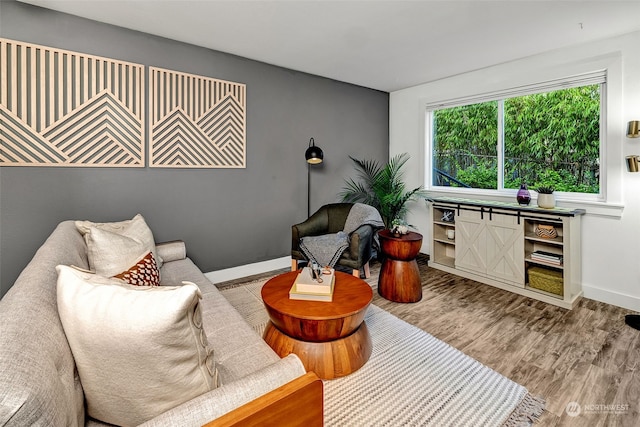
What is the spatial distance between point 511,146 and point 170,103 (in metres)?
3.81

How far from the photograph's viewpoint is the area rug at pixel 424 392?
1.55 meters

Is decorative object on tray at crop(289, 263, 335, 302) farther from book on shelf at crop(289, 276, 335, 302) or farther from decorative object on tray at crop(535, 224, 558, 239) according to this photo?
decorative object on tray at crop(535, 224, 558, 239)

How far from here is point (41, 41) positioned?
2.38m

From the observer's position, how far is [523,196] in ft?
10.5

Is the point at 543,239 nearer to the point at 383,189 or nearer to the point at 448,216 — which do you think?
the point at 448,216

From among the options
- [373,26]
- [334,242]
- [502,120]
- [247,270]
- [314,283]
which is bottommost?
[247,270]

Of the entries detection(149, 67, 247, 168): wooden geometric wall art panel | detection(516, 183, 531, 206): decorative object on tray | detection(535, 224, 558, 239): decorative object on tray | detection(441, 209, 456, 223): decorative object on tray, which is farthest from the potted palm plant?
detection(149, 67, 247, 168): wooden geometric wall art panel

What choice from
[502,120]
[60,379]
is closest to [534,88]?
[502,120]

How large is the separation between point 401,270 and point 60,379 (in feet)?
8.38

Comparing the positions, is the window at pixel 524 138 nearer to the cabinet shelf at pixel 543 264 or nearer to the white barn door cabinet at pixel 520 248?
the white barn door cabinet at pixel 520 248

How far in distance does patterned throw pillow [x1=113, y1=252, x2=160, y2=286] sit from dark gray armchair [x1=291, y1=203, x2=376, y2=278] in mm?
1678

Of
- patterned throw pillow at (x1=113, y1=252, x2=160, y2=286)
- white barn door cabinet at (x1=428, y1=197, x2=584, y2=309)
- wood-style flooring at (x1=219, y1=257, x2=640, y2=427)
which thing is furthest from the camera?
white barn door cabinet at (x1=428, y1=197, x2=584, y2=309)

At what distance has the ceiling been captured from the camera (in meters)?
2.32

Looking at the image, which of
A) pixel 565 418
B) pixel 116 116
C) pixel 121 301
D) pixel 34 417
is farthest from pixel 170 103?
pixel 565 418
